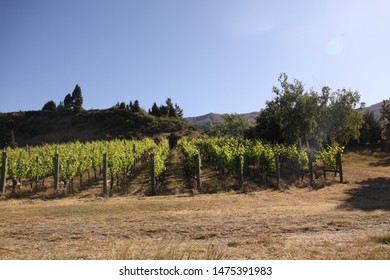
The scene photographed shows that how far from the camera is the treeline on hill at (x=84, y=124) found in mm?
61406

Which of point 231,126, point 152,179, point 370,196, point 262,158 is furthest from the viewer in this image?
point 231,126

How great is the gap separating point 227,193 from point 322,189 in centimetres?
570

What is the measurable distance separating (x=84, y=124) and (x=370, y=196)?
62375 mm

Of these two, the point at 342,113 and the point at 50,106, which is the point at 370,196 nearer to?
the point at 342,113

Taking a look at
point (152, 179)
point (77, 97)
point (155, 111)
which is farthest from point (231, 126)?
point (152, 179)

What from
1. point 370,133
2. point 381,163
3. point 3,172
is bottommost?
point 381,163

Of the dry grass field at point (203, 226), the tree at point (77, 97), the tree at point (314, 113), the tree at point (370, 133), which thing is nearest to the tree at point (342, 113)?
the tree at point (314, 113)

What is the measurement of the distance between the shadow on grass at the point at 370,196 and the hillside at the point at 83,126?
40153 mm

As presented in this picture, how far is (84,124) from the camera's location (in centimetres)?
7025

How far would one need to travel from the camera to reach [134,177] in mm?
23016
